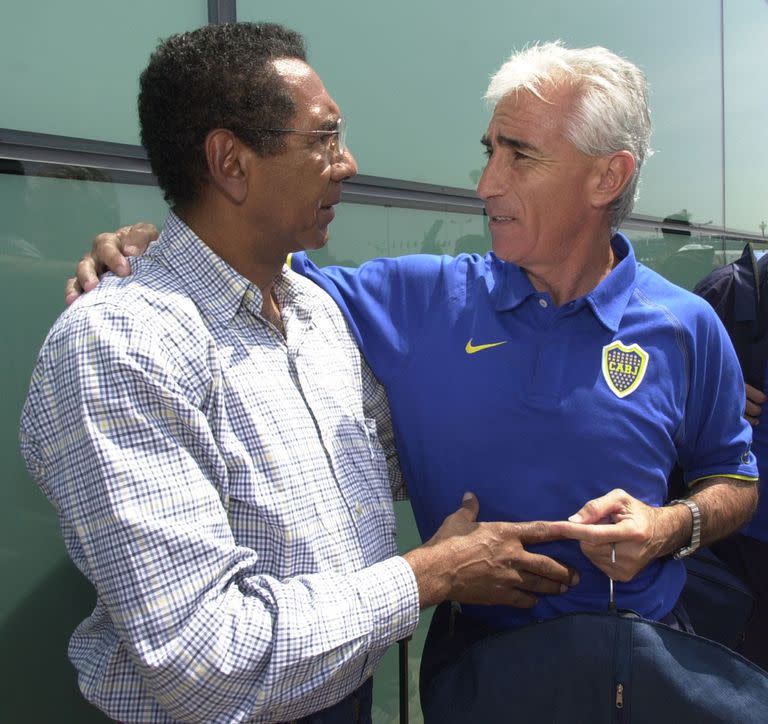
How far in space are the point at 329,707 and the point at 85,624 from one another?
48 cm

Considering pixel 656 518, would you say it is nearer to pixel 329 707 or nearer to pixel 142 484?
pixel 329 707

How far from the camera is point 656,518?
1.72 m

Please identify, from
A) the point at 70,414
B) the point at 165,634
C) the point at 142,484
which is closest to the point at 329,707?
the point at 165,634

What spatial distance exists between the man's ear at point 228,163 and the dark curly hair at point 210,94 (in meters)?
0.01

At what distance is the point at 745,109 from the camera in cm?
543

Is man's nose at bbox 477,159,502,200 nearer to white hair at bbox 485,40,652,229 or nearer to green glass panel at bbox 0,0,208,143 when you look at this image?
white hair at bbox 485,40,652,229

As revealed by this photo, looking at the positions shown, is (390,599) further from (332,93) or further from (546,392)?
(332,93)

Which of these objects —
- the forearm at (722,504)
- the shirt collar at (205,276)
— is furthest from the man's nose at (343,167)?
the forearm at (722,504)

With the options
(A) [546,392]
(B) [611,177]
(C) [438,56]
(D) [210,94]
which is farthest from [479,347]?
(C) [438,56]

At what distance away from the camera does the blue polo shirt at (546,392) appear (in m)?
1.73

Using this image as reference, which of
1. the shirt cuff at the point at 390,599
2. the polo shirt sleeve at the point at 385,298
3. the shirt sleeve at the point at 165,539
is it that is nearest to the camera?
the shirt sleeve at the point at 165,539

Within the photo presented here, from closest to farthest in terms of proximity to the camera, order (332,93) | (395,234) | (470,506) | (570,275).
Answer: (470,506) → (570,275) → (332,93) → (395,234)

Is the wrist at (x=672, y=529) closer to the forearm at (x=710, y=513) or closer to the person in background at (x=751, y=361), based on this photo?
the forearm at (x=710, y=513)

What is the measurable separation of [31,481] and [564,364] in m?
1.21
